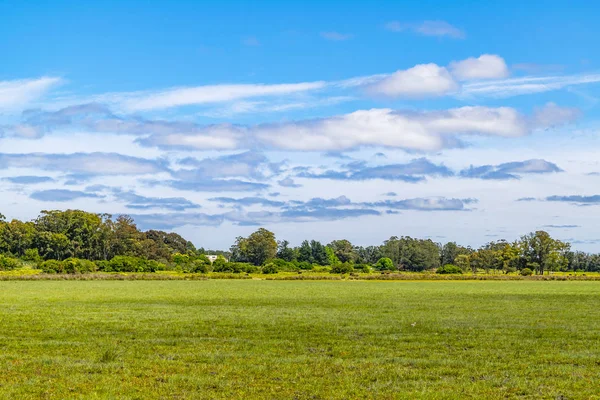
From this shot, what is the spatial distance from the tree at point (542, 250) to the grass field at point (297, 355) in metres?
153

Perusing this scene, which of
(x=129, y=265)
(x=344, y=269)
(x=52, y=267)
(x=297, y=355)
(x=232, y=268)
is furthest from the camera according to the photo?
(x=344, y=269)

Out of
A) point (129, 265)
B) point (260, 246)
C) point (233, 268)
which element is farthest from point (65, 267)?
point (260, 246)

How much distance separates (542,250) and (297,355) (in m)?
170

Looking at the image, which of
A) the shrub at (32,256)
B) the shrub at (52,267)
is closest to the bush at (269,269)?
the shrub at (52,267)

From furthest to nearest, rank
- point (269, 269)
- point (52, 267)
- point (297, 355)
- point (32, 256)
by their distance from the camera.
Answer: point (32, 256)
point (269, 269)
point (52, 267)
point (297, 355)

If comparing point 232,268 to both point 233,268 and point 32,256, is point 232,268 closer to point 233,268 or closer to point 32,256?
point 233,268

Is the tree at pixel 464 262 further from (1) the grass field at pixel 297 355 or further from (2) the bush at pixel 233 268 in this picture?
(1) the grass field at pixel 297 355

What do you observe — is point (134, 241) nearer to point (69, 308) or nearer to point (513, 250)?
point (513, 250)

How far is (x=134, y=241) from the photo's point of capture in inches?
6875

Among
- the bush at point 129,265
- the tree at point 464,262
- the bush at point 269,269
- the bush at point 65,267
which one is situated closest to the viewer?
the bush at point 65,267

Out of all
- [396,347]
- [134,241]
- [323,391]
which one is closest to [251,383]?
[323,391]

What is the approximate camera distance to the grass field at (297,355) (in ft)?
47.6

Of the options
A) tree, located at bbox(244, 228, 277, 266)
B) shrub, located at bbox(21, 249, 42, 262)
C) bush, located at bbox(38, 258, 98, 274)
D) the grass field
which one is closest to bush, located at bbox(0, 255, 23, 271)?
bush, located at bbox(38, 258, 98, 274)

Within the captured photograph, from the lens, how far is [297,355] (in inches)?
747
